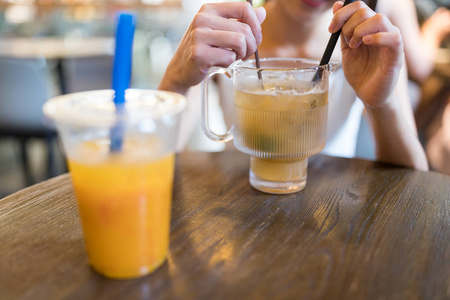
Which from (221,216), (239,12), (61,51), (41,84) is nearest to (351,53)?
(239,12)

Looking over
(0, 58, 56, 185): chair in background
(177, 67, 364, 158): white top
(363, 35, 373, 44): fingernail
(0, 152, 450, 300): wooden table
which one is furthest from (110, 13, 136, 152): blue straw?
(0, 58, 56, 185): chair in background

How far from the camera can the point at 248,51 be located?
780 mm

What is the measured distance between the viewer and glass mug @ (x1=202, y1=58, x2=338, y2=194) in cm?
72

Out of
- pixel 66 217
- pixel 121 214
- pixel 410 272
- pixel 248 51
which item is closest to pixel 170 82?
pixel 248 51

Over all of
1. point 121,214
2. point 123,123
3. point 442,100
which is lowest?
point 442,100

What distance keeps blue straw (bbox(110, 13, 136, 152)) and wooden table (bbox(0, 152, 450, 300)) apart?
0.60 ft

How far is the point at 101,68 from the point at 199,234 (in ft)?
9.81

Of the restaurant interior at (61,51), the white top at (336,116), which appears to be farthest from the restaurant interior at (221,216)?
the restaurant interior at (61,51)

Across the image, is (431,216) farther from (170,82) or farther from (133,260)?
(170,82)

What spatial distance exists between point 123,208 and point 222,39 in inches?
15.8

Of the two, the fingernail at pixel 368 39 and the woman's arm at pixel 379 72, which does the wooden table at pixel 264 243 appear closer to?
the woman's arm at pixel 379 72

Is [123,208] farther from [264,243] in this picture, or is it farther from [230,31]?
[230,31]

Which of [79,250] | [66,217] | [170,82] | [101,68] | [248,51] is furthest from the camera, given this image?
[101,68]

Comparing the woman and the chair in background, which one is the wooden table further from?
the chair in background
